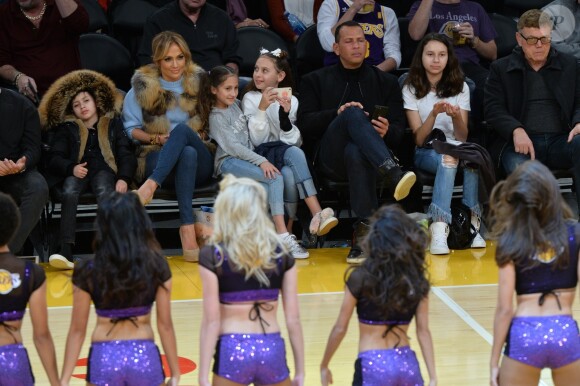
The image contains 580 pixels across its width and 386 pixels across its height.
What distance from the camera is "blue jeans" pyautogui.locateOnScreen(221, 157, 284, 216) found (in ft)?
26.8

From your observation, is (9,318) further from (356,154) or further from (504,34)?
(504,34)

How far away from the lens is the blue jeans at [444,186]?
830 cm

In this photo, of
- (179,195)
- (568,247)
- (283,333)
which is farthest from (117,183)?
(568,247)

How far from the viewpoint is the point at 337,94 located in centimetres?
872

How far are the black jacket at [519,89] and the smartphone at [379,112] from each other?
0.86 m

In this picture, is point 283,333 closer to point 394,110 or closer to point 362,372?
point 362,372

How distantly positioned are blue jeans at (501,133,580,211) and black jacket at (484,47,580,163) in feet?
0.29

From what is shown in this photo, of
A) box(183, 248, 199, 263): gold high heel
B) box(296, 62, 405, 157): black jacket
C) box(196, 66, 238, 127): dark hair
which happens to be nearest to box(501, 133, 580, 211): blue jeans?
box(296, 62, 405, 157): black jacket

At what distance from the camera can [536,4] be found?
1044cm

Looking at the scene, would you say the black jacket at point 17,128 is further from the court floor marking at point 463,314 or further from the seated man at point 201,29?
the court floor marking at point 463,314

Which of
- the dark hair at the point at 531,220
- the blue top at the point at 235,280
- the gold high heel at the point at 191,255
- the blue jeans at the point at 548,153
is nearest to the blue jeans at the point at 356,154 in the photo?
the blue jeans at the point at 548,153

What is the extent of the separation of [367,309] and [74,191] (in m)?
3.82

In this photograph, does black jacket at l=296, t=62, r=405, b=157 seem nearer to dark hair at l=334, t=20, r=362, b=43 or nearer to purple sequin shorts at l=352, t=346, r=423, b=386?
dark hair at l=334, t=20, r=362, b=43

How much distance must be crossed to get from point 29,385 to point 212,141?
4.01 m
